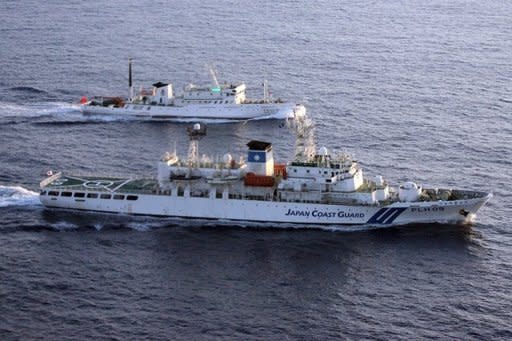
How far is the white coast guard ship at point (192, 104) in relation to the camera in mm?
157375

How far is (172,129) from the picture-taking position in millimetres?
153125

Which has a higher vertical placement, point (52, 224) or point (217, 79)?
point (217, 79)

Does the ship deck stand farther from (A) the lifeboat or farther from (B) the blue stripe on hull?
(B) the blue stripe on hull

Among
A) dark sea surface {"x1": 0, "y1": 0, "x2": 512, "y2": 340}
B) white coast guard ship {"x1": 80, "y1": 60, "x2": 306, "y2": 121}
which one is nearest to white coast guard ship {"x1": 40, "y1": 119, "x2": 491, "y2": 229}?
dark sea surface {"x1": 0, "y1": 0, "x2": 512, "y2": 340}

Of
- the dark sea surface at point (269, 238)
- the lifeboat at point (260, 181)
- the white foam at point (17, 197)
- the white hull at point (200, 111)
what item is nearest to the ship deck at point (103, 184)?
the white foam at point (17, 197)

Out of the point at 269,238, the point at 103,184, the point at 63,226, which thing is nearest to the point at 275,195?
the point at 269,238

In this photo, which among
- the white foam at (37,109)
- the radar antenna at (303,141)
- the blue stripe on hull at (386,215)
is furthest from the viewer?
the white foam at (37,109)

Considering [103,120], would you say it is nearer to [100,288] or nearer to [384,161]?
[384,161]

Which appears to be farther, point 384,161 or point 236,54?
point 236,54

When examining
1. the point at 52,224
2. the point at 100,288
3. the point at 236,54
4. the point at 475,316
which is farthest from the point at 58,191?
the point at 236,54

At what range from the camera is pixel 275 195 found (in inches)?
4387

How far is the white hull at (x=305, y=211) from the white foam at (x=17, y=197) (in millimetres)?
11070

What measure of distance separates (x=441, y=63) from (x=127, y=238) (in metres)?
91.6

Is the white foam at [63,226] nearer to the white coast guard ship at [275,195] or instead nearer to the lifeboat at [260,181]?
the white coast guard ship at [275,195]
